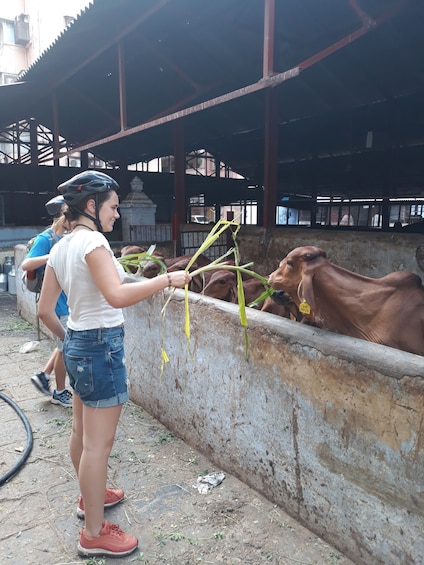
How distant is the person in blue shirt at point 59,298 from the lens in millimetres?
3623

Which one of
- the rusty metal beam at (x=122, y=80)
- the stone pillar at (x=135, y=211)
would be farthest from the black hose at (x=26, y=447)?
the stone pillar at (x=135, y=211)

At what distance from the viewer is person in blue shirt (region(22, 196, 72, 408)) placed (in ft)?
11.9

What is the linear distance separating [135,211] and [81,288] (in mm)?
8802

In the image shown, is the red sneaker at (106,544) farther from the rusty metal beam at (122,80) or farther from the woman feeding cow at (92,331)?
the rusty metal beam at (122,80)

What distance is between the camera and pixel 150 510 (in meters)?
2.67

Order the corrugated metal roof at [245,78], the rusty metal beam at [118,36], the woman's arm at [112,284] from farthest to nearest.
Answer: the corrugated metal roof at [245,78] < the rusty metal beam at [118,36] < the woman's arm at [112,284]

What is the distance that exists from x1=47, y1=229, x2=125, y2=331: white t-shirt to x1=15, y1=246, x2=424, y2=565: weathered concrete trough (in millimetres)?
941

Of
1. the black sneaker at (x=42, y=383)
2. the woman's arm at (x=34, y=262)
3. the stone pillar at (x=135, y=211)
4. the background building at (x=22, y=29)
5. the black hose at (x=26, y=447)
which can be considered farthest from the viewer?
the background building at (x=22, y=29)

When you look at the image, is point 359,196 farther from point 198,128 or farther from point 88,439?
point 88,439

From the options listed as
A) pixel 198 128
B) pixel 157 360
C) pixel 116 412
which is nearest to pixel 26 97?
pixel 198 128

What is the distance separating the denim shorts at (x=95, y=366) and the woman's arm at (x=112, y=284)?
0.28 metres

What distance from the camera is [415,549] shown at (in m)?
1.96

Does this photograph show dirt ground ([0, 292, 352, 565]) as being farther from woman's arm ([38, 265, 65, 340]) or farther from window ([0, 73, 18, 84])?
window ([0, 73, 18, 84])

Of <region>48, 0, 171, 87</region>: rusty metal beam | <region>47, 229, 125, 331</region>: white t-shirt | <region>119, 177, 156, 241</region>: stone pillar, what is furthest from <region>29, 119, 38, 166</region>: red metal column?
<region>47, 229, 125, 331</region>: white t-shirt
